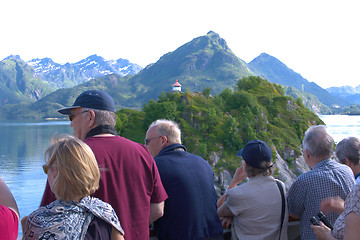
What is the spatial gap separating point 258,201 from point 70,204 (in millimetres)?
2004

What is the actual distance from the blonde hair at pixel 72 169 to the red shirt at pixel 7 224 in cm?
31

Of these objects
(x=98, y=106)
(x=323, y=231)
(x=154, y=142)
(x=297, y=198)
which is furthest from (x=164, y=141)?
(x=323, y=231)

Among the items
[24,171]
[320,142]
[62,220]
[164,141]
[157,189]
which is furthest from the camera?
[24,171]

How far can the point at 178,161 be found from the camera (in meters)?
3.48

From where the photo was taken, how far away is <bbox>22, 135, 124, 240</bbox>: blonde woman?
2102 millimetres

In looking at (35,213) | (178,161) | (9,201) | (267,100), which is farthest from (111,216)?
(267,100)

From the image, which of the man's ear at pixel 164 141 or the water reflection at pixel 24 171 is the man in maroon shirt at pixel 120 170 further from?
the water reflection at pixel 24 171

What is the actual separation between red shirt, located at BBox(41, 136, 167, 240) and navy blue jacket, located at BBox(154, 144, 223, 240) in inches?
14.0

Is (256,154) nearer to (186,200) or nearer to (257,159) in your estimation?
(257,159)

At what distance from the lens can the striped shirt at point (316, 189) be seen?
11.4 ft

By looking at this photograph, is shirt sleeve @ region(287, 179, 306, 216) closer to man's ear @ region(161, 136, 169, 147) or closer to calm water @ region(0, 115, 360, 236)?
man's ear @ region(161, 136, 169, 147)

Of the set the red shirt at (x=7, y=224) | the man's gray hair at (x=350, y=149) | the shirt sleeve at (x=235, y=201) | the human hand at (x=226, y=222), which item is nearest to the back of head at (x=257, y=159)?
the shirt sleeve at (x=235, y=201)

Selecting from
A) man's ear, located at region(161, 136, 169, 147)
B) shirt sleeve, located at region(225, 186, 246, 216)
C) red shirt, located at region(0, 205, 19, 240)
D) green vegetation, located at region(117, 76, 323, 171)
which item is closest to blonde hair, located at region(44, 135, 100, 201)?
red shirt, located at region(0, 205, 19, 240)

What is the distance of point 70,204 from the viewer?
7.15ft
